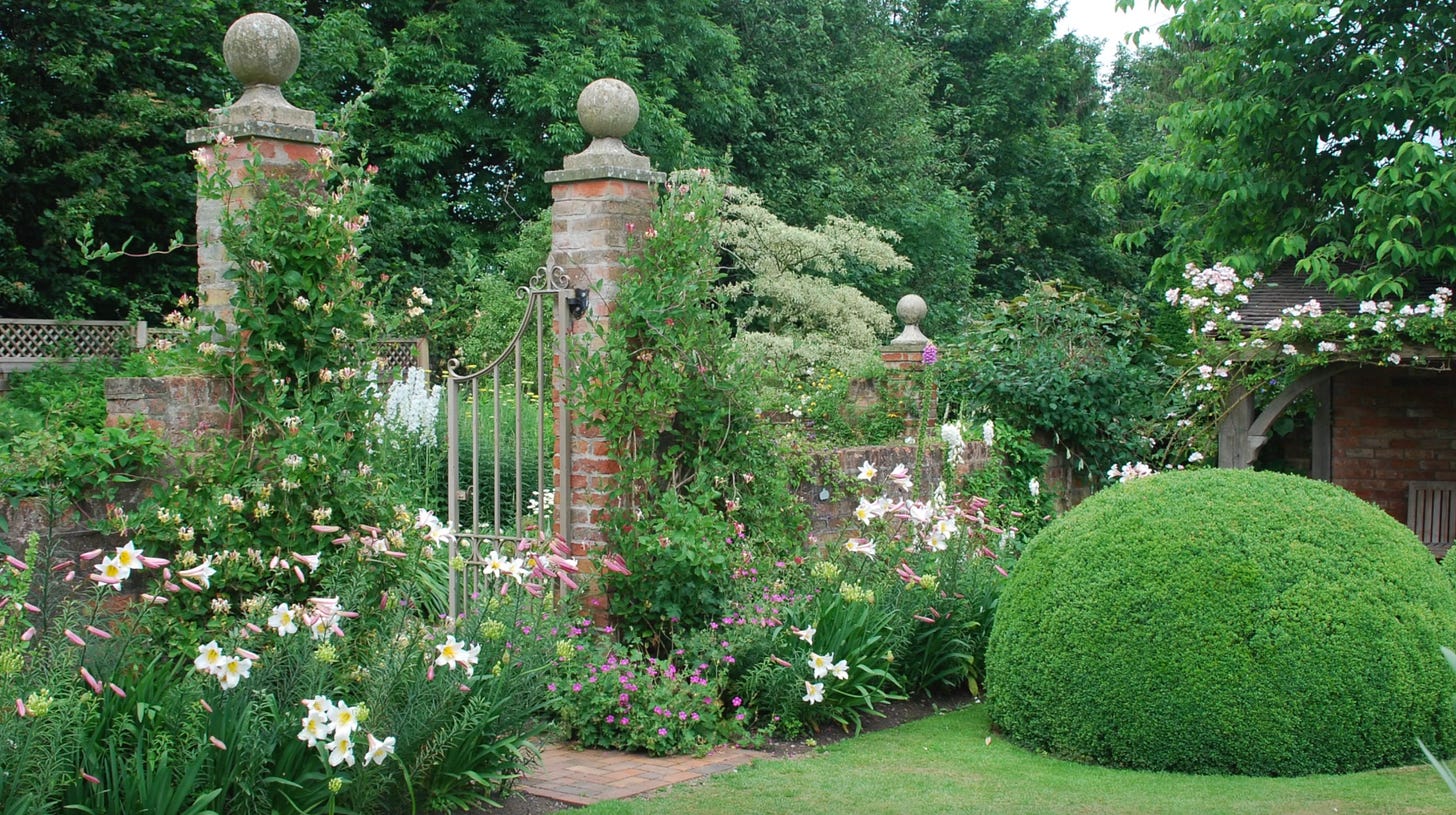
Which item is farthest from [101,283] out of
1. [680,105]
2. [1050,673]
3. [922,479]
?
[1050,673]

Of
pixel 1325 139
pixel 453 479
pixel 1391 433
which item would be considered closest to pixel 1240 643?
pixel 453 479

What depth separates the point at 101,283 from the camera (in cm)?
1521

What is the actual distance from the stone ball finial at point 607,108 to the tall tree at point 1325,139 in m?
6.83

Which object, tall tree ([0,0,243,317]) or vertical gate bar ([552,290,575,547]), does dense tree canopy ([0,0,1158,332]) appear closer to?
tall tree ([0,0,243,317])

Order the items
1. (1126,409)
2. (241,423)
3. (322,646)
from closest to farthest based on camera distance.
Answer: (322,646) < (241,423) < (1126,409)

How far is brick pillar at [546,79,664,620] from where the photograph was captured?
5.70 m

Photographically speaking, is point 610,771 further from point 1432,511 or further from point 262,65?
point 1432,511

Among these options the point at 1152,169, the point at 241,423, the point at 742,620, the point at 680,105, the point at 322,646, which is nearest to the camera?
the point at 322,646

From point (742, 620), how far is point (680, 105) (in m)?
16.0

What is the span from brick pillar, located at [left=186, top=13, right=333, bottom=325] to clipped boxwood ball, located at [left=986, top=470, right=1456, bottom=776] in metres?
3.36

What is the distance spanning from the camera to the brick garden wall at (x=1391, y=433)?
12.6 meters

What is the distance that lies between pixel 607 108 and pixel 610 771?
2.85 metres

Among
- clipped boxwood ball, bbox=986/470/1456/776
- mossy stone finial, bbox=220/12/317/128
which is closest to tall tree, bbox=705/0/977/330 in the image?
clipped boxwood ball, bbox=986/470/1456/776

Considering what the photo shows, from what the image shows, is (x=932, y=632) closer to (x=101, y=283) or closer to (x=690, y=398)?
(x=690, y=398)
